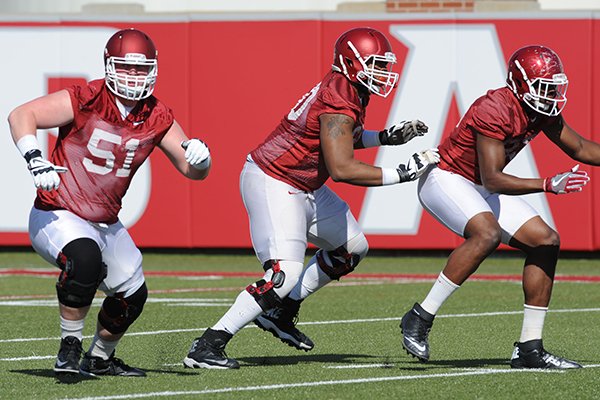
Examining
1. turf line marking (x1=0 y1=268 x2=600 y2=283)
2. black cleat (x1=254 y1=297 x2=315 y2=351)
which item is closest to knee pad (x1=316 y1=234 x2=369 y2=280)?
black cleat (x1=254 y1=297 x2=315 y2=351)

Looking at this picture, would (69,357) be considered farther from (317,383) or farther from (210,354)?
(317,383)

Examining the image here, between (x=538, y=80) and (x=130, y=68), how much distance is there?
87.4 inches

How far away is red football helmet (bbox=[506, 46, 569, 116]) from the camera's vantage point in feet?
24.3

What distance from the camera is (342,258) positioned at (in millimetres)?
7898

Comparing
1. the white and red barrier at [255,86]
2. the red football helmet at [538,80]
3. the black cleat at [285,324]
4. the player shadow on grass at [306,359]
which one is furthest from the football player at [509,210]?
the white and red barrier at [255,86]

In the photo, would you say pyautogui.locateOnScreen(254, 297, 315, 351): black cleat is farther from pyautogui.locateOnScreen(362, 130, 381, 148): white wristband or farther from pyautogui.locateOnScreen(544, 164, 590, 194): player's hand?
pyautogui.locateOnScreen(544, 164, 590, 194): player's hand

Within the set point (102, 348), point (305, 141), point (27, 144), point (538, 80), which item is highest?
point (538, 80)

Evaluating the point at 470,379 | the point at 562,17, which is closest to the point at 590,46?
the point at 562,17

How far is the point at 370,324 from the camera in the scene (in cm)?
964

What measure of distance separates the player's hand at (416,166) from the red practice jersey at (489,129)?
0.39m

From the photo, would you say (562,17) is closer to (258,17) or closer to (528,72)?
(258,17)

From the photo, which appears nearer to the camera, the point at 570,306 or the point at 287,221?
the point at 287,221

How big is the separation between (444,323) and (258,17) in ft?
22.1

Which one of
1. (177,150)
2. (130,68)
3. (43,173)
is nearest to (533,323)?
(177,150)
